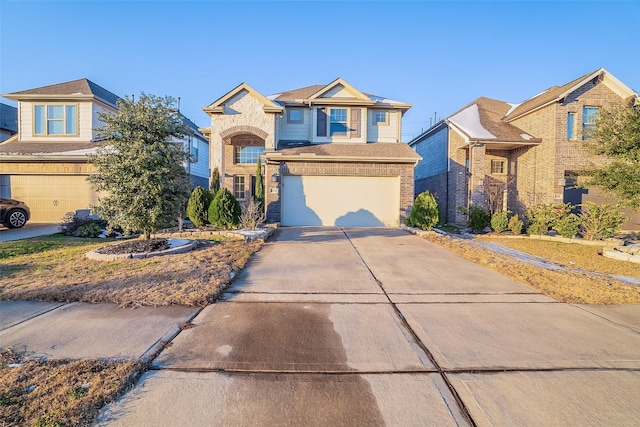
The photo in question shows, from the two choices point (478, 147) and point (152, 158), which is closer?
point (152, 158)

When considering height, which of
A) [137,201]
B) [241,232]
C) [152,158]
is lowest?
[241,232]

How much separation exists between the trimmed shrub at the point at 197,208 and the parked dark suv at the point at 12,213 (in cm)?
674

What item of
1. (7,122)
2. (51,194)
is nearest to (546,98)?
(51,194)

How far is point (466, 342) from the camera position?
10.4 ft

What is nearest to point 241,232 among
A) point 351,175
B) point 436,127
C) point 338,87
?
point 351,175

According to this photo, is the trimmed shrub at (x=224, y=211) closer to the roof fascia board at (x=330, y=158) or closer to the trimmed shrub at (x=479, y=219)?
the roof fascia board at (x=330, y=158)

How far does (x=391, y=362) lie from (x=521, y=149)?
17.3 metres

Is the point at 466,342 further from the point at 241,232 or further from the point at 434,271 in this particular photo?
the point at 241,232

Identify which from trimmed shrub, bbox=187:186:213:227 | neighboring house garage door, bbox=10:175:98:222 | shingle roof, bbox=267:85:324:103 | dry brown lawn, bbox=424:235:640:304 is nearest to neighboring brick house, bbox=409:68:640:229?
dry brown lawn, bbox=424:235:640:304

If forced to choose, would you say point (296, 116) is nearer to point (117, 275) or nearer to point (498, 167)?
point (498, 167)

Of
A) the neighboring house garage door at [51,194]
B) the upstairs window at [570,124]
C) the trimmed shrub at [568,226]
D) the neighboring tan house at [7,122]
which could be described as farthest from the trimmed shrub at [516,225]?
the neighboring tan house at [7,122]

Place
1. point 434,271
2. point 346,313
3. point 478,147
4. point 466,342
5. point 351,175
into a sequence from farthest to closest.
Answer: point 478,147 → point 351,175 → point 434,271 → point 346,313 → point 466,342

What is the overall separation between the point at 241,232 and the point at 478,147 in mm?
12165

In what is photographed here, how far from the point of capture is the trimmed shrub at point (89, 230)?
953 cm
